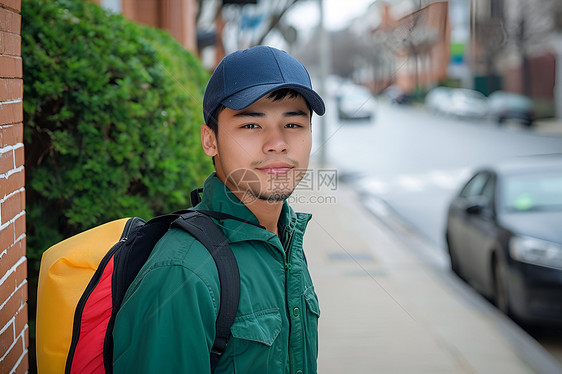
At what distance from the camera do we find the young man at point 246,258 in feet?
4.83

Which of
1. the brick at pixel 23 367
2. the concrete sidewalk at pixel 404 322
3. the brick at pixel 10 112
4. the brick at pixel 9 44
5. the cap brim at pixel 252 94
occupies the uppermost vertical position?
the brick at pixel 9 44

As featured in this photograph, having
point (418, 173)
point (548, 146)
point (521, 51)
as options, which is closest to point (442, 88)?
point (521, 51)

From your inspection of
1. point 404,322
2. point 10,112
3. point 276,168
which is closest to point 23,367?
point 10,112

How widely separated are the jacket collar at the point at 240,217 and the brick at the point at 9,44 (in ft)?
3.77

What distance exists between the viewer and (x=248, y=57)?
1.78 metres

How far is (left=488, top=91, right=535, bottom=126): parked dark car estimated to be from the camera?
3547cm

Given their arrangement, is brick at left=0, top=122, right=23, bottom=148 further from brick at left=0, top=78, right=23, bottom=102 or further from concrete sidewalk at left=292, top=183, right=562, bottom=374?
concrete sidewalk at left=292, top=183, right=562, bottom=374

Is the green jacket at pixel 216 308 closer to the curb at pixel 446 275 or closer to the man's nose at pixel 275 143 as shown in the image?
the man's nose at pixel 275 143

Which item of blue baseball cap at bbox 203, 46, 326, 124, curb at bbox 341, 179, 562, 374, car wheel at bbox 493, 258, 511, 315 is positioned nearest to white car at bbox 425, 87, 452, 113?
curb at bbox 341, 179, 562, 374

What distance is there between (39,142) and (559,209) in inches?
194

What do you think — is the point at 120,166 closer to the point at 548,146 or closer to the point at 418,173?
the point at 418,173

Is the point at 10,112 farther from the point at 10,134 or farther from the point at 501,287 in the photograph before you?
the point at 501,287

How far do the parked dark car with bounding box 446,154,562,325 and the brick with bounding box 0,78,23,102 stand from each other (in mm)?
4530

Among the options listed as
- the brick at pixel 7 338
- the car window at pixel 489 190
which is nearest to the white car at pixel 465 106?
the car window at pixel 489 190
